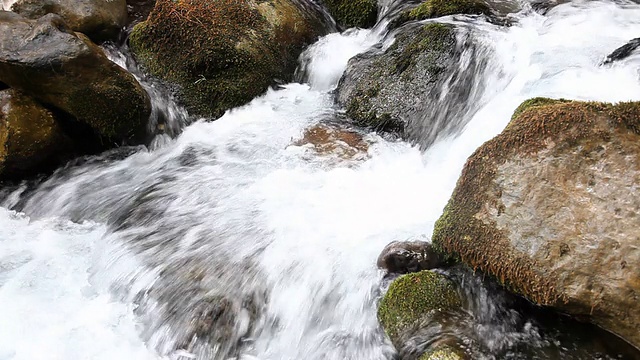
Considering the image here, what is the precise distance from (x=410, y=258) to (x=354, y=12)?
5837 mm

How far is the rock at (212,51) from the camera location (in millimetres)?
7312

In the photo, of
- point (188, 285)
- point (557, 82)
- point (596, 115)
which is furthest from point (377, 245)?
point (557, 82)

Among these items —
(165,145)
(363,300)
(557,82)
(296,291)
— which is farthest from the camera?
(165,145)

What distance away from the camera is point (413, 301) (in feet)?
11.6

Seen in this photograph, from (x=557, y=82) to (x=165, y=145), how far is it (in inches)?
187

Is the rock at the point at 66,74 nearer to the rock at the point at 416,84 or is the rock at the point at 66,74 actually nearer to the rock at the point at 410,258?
the rock at the point at 416,84

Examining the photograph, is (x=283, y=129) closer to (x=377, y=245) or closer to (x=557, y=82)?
(x=377, y=245)

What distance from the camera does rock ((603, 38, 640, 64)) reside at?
527 centimetres

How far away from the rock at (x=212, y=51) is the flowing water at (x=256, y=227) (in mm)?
334

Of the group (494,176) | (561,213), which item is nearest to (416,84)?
(494,176)

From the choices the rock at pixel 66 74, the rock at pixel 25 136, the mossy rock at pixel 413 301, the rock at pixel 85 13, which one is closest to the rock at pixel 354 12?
the rock at pixel 85 13

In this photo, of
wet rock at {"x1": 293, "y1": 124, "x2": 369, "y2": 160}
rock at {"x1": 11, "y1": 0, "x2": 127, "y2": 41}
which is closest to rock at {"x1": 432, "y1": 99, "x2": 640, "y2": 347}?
wet rock at {"x1": 293, "y1": 124, "x2": 369, "y2": 160}

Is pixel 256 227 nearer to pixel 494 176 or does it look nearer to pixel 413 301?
pixel 413 301

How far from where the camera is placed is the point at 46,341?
4.04 m
